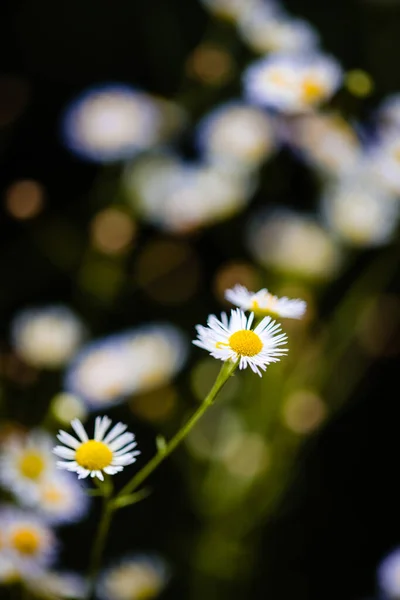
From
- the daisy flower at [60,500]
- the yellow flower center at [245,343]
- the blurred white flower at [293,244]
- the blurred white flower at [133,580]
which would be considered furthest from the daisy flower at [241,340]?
the blurred white flower at [293,244]

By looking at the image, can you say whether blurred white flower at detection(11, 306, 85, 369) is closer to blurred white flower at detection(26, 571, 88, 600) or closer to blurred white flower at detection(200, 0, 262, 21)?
blurred white flower at detection(26, 571, 88, 600)

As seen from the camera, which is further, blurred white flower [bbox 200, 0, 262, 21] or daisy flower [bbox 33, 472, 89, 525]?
blurred white flower [bbox 200, 0, 262, 21]

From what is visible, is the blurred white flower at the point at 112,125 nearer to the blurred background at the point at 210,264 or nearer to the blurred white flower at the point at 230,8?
the blurred background at the point at 210,264

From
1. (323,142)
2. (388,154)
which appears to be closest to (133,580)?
(388,154)

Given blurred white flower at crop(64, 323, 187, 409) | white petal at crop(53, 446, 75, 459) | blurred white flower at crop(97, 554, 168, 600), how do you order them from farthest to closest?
blurred white flower at crop(64, 323, 187, 409)
blurred white flower at crop(97, 554, 168, 600)
white petal at crop(53, 446, 75, 459)

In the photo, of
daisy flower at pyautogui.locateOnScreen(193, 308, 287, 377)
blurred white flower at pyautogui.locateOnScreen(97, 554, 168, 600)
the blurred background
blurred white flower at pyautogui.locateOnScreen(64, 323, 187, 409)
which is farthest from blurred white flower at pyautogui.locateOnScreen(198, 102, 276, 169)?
daisy flower at pyautogui.locateOnScreen(193, 308, 287, 377)

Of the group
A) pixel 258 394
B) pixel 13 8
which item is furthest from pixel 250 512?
pixel 13 8

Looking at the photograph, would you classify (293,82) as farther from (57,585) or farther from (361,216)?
(57,585)
